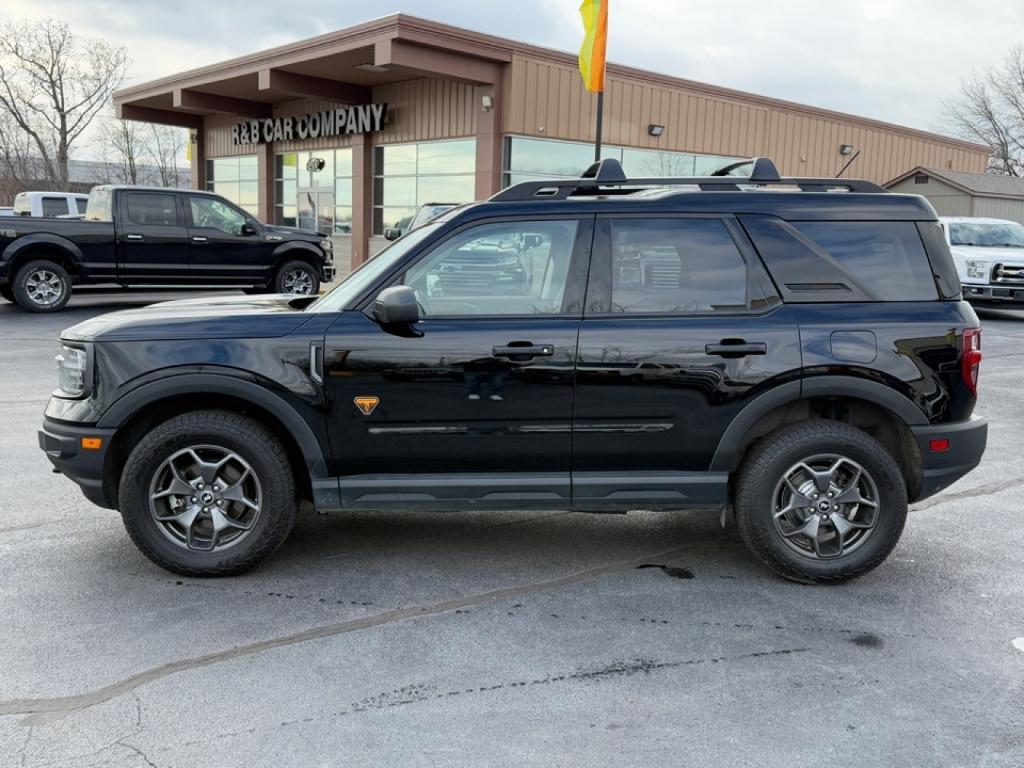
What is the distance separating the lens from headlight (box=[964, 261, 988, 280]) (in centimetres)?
1742

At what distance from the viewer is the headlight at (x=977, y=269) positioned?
17.4m

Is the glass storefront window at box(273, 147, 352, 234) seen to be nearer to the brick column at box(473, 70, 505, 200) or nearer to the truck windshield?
the brick column at box(473, 70, 505, 200)

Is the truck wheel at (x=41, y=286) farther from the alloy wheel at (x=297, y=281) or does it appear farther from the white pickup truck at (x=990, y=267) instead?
the white pickup truck at (x=990, y=267)

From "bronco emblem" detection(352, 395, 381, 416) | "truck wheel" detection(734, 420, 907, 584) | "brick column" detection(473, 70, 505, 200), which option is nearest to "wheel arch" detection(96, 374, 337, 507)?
"bronco emblem" detection(352, 395, 381, 416)

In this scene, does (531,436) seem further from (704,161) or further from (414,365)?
(704,161)

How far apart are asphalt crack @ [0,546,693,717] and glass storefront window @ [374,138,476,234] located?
55.9ft

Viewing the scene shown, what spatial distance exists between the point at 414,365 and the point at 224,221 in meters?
12.1

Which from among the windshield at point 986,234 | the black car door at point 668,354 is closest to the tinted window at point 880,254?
the black car door at point 668,354

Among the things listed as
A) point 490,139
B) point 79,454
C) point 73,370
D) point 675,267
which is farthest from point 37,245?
point 675,267

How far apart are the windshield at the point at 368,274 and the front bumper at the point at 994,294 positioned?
15773mm

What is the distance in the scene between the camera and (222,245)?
15.1 meters

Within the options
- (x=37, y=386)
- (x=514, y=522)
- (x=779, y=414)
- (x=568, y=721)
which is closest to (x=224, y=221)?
(x=37, y=386)

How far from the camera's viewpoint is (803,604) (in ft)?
13.7

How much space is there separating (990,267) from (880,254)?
48.9ft
